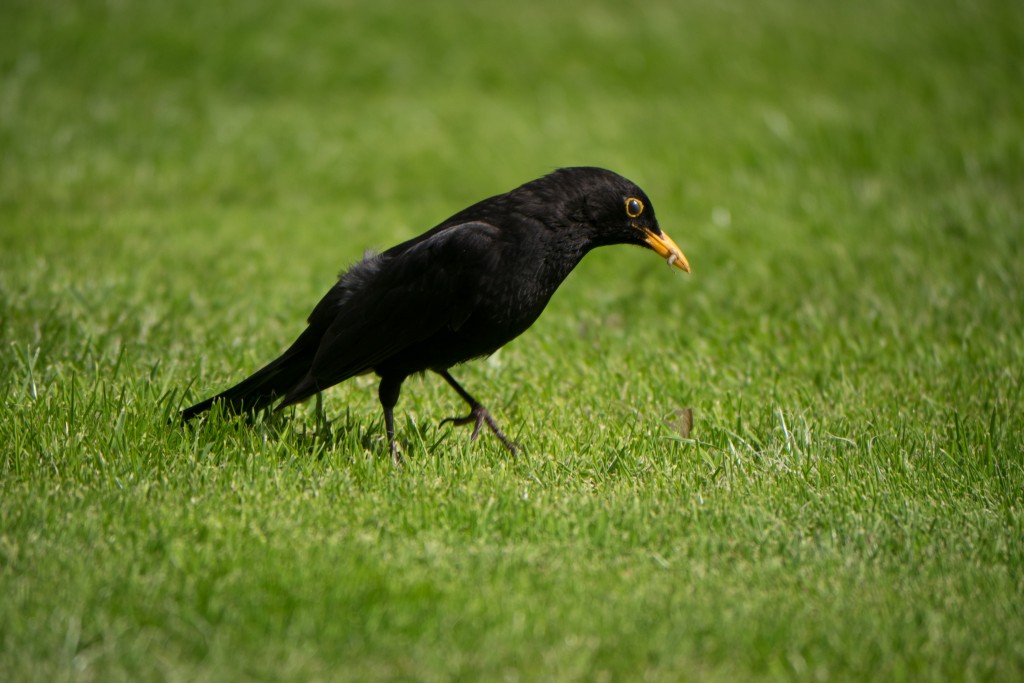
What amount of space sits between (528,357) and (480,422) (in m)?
1.15

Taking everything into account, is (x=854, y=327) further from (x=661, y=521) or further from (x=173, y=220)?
(x=173, y=220)

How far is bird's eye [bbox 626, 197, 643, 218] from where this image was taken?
4578mm

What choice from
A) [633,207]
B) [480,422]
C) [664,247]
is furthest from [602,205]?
[480,422]

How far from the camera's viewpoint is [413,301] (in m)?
4.29

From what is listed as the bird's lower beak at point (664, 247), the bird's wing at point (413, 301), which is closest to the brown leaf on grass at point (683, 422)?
the bird's lower beak at point (664, 247)

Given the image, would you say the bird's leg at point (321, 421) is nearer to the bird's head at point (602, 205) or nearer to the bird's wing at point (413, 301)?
the bird's wing at point (413, 301)

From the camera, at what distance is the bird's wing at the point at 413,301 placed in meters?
4.23

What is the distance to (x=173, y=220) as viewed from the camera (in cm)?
771

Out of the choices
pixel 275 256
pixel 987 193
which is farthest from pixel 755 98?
pixel 275 256

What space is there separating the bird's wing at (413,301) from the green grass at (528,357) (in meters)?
0.36

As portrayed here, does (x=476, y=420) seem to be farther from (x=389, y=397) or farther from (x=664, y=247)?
(x=664, y=247)

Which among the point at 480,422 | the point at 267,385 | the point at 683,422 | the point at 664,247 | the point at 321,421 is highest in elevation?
the point at 664,247

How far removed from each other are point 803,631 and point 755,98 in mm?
A: 8029

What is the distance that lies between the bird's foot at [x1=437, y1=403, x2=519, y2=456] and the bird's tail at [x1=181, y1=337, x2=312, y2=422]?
25.8 inches
